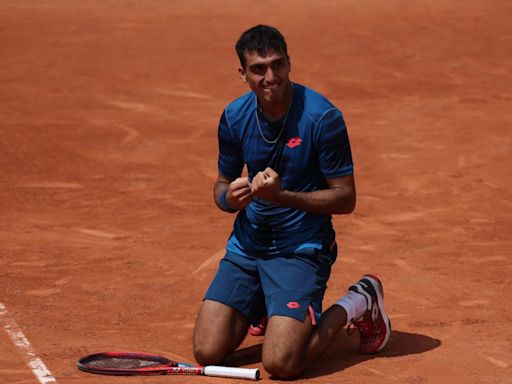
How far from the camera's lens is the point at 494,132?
42.4ft

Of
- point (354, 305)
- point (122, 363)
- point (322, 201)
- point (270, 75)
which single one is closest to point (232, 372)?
point (122, 363)

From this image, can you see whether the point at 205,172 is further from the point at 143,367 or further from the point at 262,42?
the point at 143,367

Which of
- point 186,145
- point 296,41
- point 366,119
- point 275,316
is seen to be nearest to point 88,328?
point 275,316

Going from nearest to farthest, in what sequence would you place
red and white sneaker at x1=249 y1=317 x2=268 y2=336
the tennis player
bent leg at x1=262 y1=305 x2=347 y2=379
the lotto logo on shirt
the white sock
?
bent leg at x1=262 y1=305 x2=347 y2=379 < the tennis player < the lotto logo on shirt < the white sock < red and white sneaker at x1=249 y1=317 x2=268 y2=336

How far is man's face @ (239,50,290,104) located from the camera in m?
6.42

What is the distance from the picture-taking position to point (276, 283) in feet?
21.7

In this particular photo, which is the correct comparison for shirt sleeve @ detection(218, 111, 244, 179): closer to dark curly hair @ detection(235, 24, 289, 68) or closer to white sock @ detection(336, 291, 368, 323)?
dark curly hair @ detection(235, 24, 289, 68)

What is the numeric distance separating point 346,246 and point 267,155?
281 centimetres

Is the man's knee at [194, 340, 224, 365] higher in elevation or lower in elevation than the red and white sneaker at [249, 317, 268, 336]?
higher

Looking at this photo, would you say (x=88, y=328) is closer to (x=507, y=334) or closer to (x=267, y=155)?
(x=267, y=155)

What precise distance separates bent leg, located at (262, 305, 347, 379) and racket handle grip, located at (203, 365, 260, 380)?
0.41 ft

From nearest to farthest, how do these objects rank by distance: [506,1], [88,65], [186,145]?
1. [186,145]
2. [88,65]
3. [506,1]

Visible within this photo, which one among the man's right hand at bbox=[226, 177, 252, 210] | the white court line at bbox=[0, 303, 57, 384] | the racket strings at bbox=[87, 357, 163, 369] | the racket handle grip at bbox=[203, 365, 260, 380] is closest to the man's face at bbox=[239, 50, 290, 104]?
the man's right hand at bbox=[226, 177, 252, 210]

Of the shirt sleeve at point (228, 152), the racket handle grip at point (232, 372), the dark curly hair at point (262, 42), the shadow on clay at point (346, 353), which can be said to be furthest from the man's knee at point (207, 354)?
the dark curly hair at point (262, 42)
